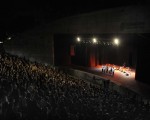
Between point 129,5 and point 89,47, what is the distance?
986cm

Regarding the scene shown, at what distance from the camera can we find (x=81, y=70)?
23.5 metres

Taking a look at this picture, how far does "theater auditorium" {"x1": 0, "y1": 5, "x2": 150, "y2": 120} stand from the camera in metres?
9.45

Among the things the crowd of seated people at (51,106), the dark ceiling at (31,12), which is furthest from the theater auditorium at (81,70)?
the dark ceiling at (31,12)

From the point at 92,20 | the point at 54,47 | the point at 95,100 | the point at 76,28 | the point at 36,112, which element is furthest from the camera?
the point at 54,47

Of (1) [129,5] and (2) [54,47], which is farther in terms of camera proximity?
(2) [54,47]

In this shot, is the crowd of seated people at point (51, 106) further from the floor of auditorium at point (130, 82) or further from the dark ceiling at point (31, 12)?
the dark ceiling at point (31, 12)

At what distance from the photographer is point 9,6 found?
1118 inches

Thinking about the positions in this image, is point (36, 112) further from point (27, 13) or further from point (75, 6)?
point (27, 13)

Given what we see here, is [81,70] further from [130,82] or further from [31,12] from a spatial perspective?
[31,12]

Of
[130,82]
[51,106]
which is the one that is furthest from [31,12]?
[51,106]

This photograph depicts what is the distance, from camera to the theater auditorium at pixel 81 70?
945 centimetres

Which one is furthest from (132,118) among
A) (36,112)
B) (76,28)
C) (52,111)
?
(76,28)

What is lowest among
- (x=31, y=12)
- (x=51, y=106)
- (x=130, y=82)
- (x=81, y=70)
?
(x=130, y=82)

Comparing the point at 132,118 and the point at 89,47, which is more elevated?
the point at 89,47
